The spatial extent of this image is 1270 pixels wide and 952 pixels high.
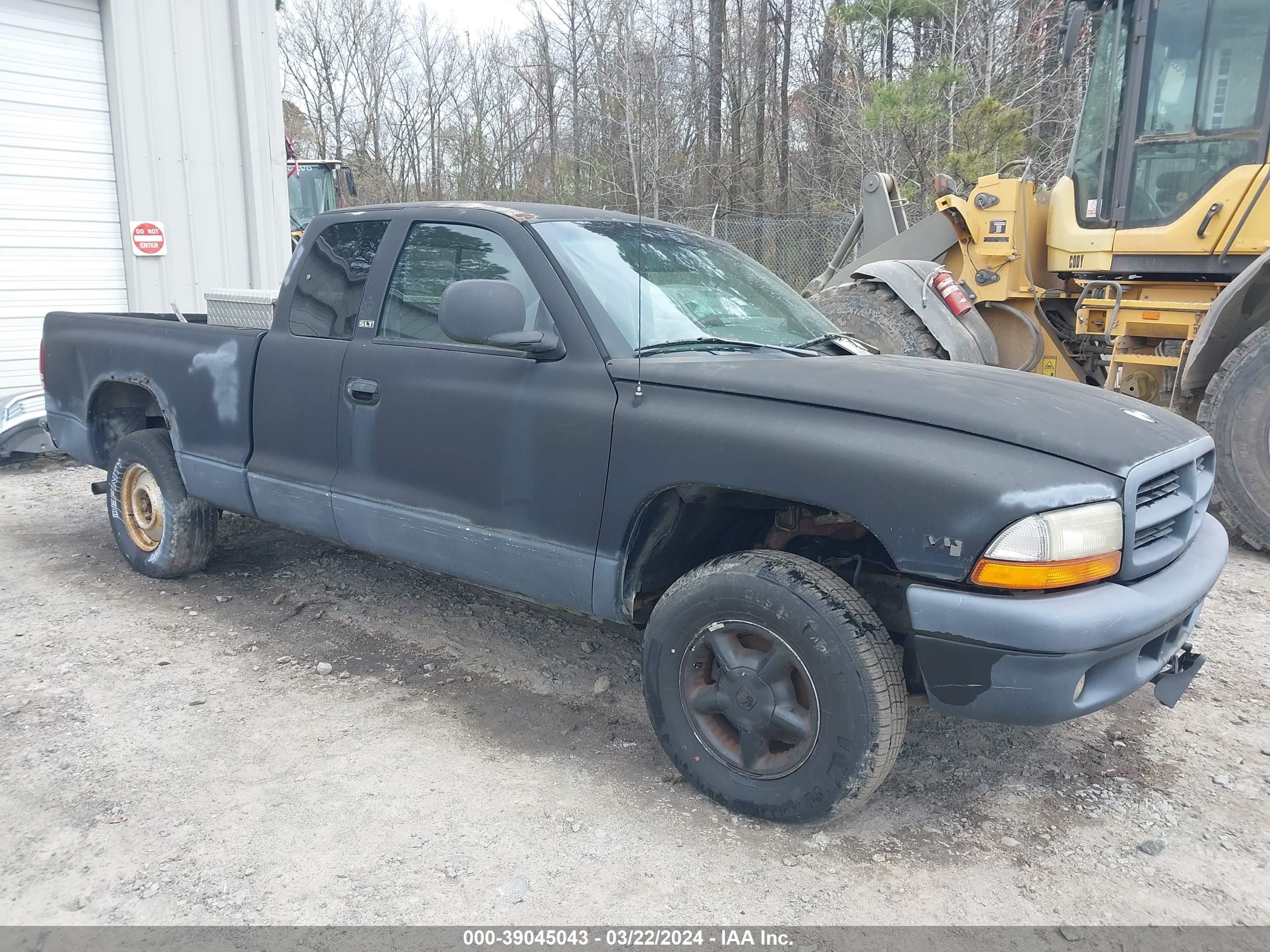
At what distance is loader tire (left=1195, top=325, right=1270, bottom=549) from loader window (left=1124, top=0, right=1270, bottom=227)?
1.21m

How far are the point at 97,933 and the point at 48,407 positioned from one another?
4184mm

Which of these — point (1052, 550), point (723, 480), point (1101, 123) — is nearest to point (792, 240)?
point (1101, 123)

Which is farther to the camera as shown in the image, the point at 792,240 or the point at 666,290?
the point at 792,240

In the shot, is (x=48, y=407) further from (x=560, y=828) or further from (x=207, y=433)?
(x=560, y=828)

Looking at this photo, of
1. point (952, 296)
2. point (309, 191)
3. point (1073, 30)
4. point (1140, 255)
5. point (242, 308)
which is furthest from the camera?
point (309, 191)

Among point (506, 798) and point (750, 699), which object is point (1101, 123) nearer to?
point (750, 699)

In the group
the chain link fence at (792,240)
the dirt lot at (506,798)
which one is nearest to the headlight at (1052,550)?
the dirt lot at (506,798)

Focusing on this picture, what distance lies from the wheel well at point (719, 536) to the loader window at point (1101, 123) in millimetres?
4749

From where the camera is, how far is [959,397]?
2852mm

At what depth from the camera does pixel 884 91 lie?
15.0 m

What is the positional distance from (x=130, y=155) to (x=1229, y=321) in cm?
1002

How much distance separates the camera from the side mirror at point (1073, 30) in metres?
6.32

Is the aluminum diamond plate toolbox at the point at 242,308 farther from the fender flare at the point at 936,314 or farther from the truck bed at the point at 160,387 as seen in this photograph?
the fender flare at the point at 936,314

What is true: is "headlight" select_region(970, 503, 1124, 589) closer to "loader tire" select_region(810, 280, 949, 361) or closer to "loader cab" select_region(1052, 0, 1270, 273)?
"loader tire" select_region(810, 280, 949, 361)
